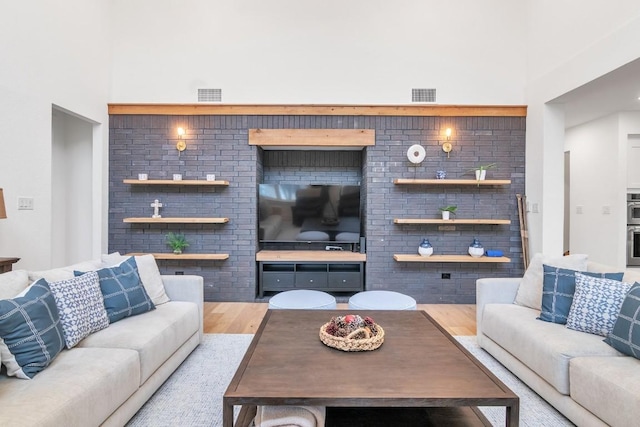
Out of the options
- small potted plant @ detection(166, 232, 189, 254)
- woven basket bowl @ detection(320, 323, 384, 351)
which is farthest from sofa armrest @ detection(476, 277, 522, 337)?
small potted plant @ detection(166, 232, 189, 254)

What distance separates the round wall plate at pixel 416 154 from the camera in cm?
398

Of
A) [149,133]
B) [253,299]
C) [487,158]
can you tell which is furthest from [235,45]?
[487,158]

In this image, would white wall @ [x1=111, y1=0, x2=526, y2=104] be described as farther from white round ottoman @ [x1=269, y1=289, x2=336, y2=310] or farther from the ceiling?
white round ottoman @ [x1=269, y1=289, x2=336, y2=310]

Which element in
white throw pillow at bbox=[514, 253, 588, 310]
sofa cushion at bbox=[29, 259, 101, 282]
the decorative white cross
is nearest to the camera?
sofa cushion at bbox=[29, 259, 101, 282]

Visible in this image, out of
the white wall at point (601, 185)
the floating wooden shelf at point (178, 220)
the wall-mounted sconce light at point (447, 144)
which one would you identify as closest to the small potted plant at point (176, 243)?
the floating wooden shelf at point (178, 220)

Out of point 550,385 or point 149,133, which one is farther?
point 149,133

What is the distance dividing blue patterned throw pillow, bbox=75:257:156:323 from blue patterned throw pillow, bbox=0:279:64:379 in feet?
1.54

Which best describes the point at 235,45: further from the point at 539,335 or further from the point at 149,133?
the point at 539,335

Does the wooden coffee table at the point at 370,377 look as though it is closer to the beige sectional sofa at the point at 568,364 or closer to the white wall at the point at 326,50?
the beige sectional sofa at the point at 568,364

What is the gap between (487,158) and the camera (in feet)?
13.6

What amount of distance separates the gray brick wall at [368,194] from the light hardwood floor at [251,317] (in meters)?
0.18

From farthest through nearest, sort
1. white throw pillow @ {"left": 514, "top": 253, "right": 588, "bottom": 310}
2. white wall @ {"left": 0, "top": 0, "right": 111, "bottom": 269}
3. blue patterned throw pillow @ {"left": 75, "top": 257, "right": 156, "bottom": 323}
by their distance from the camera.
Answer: white wall @ {"left": 0, "top": 0, "right": 111, "bottom": 269} → white throw pillow @ {"left": 514, "top": 253, "right": 588, "bottom": 310} → blue patterned throw pillow @ {"left": 75, "top": 257, "right": 156, "bottom": 323}

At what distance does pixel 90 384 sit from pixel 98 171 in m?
3.42

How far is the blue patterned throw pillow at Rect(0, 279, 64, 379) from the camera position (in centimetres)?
142
